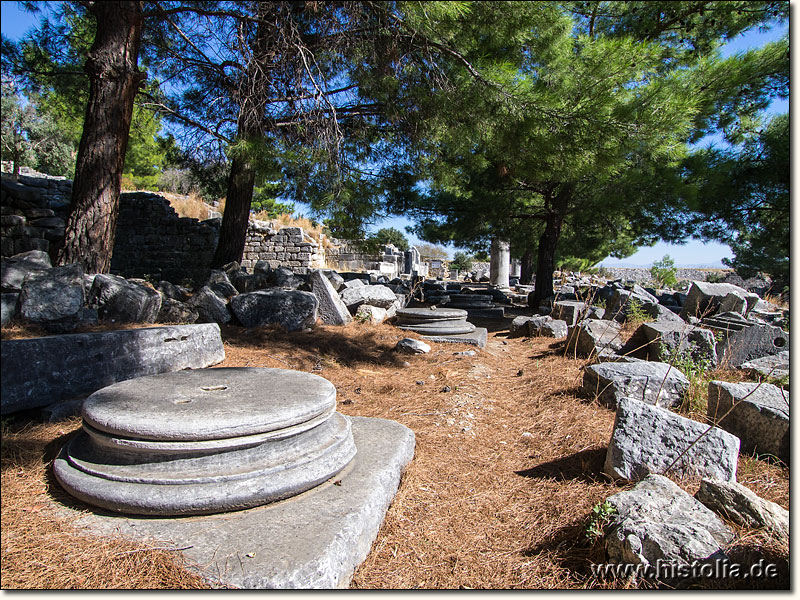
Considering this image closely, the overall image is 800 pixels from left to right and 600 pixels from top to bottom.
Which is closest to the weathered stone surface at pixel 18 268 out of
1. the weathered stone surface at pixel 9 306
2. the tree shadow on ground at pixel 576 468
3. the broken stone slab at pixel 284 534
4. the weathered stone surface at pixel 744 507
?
the weathered stone surface at pixel 9 306

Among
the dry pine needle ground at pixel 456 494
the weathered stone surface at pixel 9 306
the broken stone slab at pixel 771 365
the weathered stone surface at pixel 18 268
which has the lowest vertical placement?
the dry pine needle ground at pixel 456 494

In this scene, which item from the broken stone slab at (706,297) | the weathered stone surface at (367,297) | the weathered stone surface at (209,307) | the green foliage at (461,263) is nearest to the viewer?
the weathered stone surface at (209,307)

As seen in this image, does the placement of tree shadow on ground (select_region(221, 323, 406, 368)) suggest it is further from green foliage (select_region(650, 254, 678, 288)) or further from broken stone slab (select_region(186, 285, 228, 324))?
green foliage (select_region(650, 254, 678, 288))

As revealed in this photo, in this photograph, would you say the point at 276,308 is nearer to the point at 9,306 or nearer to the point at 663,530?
the point at 9,306

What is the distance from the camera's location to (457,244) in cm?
1166

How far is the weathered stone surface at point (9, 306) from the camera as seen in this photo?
3.22 meters

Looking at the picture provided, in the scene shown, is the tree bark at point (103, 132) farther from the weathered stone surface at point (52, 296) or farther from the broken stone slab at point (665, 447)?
the broken stone slab at point (665, 447)

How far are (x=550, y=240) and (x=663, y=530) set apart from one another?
900cm

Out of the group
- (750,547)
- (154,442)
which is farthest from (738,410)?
(154,442)

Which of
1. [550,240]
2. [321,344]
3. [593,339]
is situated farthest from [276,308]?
[550,240]

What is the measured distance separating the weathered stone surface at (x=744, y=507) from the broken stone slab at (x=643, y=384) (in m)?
1.38

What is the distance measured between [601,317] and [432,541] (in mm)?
6273

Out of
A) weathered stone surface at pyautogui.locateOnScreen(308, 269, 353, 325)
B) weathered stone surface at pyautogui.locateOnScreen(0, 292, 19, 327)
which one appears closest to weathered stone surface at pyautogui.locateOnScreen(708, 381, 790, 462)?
weathered stone surface at pyautogui.locateOnScreen(308, 269, 353, 325)

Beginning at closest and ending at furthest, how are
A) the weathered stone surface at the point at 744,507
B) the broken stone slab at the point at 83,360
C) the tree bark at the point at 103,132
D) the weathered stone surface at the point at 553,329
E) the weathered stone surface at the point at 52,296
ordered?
the weathered stone surface at the point at 744,507 → the broken stone slab at the point at 83,360 → the weathered stone surface at the point at 52,296 → the tree bark at the point at 103,132 → the weathered stone surface at the point at 553,329
